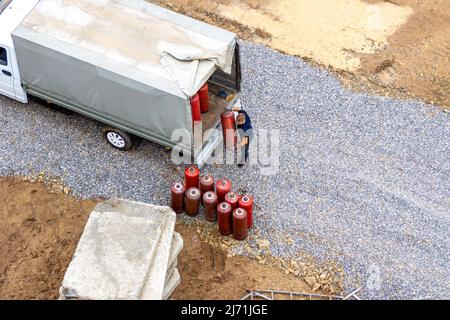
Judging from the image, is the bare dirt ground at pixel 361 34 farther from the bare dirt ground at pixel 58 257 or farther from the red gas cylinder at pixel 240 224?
the bare dirt ground at pixel 58 257

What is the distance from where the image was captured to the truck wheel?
1245 centimetres

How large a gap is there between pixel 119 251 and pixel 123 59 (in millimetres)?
3907

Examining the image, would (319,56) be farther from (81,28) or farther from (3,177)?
(3,177)

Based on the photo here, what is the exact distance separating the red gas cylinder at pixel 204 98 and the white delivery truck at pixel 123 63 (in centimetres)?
14

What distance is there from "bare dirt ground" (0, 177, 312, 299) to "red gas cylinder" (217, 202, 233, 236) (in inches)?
16.5

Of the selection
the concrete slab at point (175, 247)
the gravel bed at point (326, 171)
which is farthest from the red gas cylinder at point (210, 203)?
the concrete slab at point (175, 247)

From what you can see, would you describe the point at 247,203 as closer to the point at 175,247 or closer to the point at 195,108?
the point at 175,247

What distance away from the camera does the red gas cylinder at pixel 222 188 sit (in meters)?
11.4

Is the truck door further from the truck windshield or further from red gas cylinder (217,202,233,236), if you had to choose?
red gas cylinder (217,202,233,236)

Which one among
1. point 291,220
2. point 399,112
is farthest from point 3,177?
point 399,112

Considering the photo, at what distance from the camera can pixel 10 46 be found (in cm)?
1233

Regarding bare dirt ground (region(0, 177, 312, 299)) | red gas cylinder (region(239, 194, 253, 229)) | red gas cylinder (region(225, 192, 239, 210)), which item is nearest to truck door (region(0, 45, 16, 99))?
bare dirt ground (region(0, 177, 312, 299))

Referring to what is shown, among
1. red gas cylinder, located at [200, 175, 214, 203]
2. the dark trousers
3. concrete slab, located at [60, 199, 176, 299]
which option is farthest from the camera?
the dark trousers

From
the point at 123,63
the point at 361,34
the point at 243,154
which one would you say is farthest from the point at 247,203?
the point at 361,34
